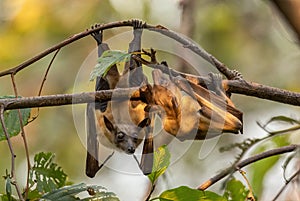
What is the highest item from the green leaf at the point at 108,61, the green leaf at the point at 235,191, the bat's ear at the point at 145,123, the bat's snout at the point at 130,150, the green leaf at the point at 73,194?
the green leaf at the point at 108,61

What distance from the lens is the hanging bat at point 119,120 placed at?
1.34 meters

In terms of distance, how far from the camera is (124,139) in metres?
1.39

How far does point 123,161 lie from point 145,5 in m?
1.96

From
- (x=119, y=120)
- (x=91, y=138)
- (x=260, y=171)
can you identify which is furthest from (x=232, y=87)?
(x=260, y=171)

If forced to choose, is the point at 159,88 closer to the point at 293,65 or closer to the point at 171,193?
the point at 171,193

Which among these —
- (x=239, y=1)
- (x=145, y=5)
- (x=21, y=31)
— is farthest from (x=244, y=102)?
(x=21, y=31)

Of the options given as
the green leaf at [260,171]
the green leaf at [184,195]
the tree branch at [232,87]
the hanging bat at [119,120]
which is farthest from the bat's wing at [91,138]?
the green leaf at [260,171]

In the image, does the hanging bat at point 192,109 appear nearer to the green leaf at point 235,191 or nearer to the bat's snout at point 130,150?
the bat's snout at point 130,150

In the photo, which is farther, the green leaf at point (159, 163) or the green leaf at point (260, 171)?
the green leaf at point (260, 171)

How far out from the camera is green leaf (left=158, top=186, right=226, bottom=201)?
1.19 m

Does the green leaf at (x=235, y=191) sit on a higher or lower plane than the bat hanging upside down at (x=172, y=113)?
lower

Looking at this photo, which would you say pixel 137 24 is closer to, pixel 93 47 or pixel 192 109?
pixel 192 109

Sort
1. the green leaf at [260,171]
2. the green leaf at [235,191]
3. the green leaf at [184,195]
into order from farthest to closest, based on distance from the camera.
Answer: the green leaf at [260,171] → the green leaf at [235,191] → the green leaf at [184,195]

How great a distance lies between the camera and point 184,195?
1197 millimetres
